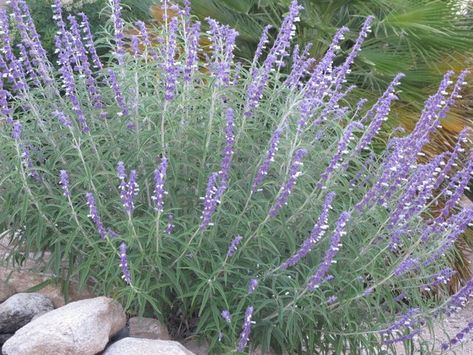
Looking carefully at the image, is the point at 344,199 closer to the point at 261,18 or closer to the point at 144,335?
the point at 144,335

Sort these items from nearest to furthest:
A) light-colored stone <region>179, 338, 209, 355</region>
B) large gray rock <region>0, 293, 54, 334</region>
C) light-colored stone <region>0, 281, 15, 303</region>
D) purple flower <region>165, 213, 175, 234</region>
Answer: purple flower <region>165, 213, 175, 234</region>, light-colored stone <region>179, 338, 209, 355</region>, large gray rock <region>0, 293, 54, 334</region>, light-colored stone <region>0, 281, 15, 303</region>

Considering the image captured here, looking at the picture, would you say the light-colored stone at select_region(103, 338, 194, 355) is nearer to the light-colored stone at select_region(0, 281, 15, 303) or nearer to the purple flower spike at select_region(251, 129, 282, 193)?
the purple flower spike at select_region(251, 129, 282, 193)

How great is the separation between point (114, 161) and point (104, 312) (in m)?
0.75

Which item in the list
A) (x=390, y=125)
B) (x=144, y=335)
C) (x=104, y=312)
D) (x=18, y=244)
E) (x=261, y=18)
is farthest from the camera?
(x=261, y=18)

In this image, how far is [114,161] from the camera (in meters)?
4.02

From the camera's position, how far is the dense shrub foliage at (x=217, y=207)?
370cm

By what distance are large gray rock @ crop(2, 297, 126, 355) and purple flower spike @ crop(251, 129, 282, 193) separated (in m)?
0.85

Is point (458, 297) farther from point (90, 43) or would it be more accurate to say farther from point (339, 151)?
point (90, 43)

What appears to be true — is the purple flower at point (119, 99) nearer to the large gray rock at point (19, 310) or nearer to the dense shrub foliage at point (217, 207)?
the dense shrub foliage at point (217, 207)

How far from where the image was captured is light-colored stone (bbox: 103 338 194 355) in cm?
345

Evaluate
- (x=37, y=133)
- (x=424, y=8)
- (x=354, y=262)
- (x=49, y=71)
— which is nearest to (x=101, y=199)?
(x=37, y=133)

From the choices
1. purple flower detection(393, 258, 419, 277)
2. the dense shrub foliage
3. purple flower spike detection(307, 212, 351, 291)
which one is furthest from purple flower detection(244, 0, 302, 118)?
purple flower detection(393, 258, 419, 277)

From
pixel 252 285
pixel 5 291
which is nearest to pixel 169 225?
pixel 252 285

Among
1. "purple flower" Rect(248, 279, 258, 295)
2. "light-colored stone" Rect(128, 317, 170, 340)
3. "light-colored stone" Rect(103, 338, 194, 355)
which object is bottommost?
"light-colored stone" Rect(128, 317, 170, 340)
